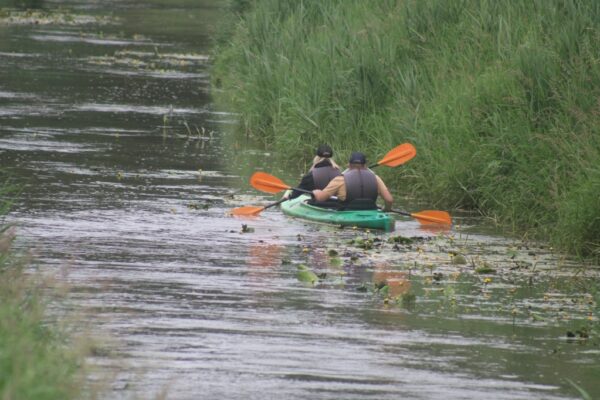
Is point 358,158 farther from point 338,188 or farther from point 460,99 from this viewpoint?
point 460,99

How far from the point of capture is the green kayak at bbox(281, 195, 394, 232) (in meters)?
15.5

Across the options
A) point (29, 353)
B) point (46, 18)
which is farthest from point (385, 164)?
point (46, 18)

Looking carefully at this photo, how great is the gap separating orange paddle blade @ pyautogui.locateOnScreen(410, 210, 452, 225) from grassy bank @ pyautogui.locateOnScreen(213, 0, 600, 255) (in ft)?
2.35

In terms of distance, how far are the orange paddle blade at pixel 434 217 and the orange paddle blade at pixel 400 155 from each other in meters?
1.44

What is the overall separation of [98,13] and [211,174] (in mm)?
31010

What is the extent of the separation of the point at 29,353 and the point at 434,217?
955 centimetres

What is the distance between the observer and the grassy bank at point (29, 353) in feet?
19.2

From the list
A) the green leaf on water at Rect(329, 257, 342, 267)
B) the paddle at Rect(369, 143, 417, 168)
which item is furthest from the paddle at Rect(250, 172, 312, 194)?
the green leaf on water at Rect(329, 257, 342, 267)

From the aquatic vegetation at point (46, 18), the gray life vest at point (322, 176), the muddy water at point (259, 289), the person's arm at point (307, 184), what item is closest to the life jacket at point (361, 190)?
the muddy water at point (259, 289)

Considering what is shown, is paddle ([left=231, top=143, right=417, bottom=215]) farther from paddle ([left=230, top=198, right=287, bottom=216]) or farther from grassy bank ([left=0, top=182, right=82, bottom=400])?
grassy bank ([left=0, top=182, right=82, bottom=400])

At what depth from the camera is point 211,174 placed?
19484mm

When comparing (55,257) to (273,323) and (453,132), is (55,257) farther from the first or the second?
→ (453,132)

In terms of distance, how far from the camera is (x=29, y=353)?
646 cm

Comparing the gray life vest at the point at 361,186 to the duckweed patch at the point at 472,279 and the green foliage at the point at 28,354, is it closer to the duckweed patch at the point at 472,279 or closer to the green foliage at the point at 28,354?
the duckweed patch at the point at 472,279
